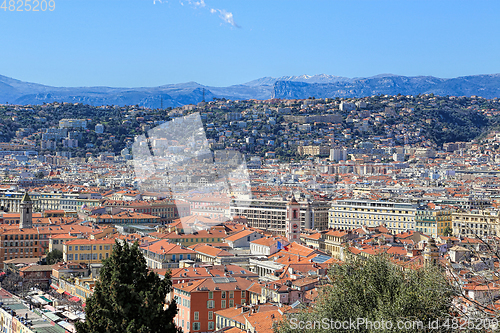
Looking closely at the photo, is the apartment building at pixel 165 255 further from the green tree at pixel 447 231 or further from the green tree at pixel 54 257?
the green tree at pixel 447 231

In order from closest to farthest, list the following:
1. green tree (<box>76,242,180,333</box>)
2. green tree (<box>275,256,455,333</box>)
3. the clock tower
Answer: green tree (<box>275,256,455,333</box>), green tree (<box>76,242,180,333</box>), the clock tower

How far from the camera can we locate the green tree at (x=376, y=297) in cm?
919

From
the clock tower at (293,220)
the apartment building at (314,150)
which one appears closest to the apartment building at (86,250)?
the clock tower at (293,220)

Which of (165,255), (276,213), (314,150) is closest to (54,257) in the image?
(165,255)

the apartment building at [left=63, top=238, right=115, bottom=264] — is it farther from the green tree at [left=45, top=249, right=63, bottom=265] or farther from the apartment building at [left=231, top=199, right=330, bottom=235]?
the apartment building at [left=231, top=199, right=330, bottom=235]

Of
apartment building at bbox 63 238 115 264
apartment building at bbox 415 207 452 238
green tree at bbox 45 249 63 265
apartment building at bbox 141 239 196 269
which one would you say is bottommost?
apartment building at bbox 415 207 452 238

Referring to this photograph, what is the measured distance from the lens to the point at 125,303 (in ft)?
35.8

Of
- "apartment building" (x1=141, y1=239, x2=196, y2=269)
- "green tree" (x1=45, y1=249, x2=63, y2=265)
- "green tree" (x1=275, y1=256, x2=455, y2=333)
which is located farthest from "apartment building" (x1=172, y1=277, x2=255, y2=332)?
"green tree" (x1=45, y1=249, x2=63, y2=265)

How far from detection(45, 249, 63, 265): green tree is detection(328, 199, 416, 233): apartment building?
18174mm

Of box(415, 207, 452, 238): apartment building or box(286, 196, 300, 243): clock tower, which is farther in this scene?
box(415, 207, 452, 238): apartment building

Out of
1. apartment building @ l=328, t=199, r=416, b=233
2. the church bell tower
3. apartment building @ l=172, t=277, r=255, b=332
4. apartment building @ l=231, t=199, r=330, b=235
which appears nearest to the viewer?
apartment building @ l=172, t=277, r=255, b=332

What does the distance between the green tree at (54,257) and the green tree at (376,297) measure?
706 inches

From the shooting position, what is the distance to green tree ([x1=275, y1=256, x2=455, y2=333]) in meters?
9.19

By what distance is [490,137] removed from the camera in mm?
116250
